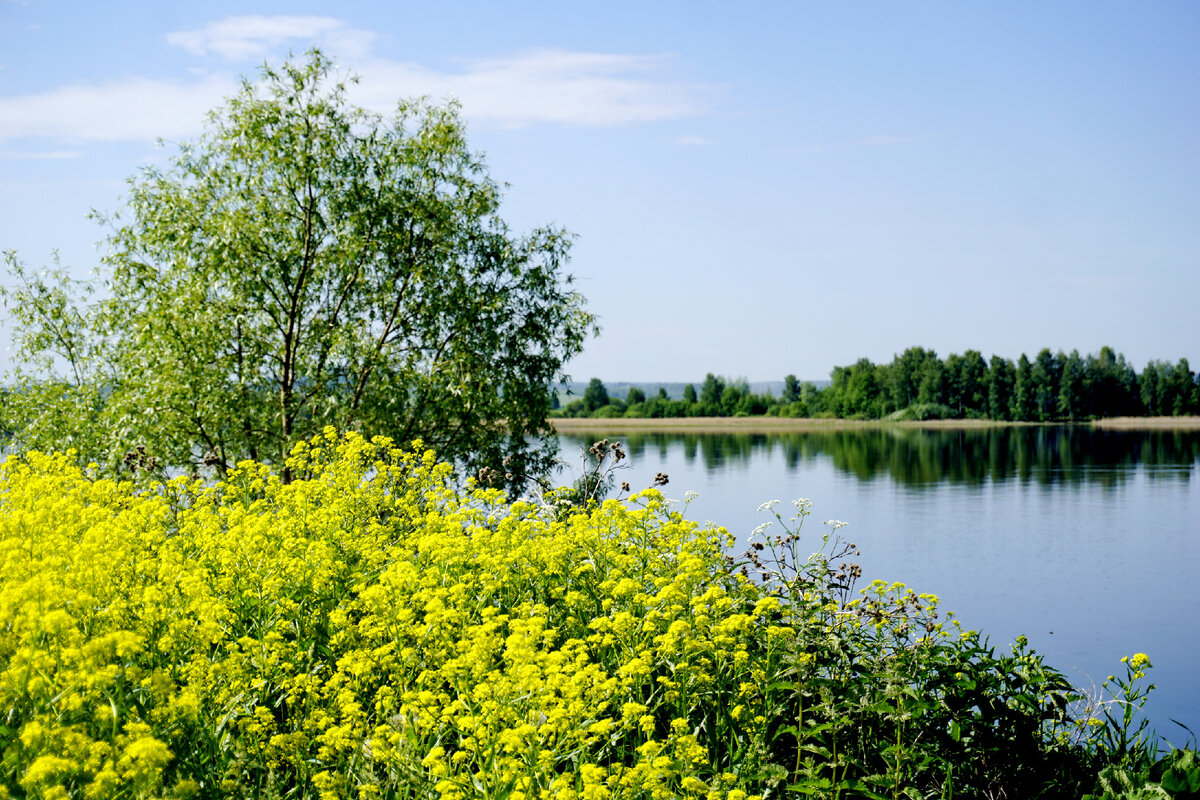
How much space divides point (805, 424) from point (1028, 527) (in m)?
76.7

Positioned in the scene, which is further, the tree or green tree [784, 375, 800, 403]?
green tree [784, 375, 800, 403]

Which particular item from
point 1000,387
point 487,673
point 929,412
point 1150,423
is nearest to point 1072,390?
point 1000,387

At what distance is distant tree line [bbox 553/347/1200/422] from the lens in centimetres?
9700

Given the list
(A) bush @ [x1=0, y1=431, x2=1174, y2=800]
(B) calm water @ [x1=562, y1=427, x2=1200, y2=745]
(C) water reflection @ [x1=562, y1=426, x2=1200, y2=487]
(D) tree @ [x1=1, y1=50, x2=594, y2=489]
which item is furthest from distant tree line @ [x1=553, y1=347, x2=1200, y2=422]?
(A) bush @ [x1=0, y1=431, x2=1174, y2=800]

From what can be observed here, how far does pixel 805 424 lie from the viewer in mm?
106375

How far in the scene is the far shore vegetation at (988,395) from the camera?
9700cm

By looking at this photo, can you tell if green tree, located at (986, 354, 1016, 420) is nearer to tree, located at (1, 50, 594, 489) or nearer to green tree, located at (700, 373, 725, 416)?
green tree, located at (700, 373, 725, 416)

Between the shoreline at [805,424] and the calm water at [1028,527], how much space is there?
2738cm

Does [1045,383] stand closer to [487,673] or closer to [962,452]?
[962,452]

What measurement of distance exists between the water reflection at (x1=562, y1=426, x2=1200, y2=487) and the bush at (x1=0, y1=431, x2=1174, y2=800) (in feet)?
90.6

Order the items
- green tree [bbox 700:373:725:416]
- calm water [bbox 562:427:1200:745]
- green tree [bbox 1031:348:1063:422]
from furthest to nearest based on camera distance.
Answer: green tree [bbox 700:373:725:416]
green tree [bbox 1031:348:1063:422]
calm water [bbox 562:427:1200:745]

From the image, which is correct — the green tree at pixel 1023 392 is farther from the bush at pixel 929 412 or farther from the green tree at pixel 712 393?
the green tree at pixel 712 393

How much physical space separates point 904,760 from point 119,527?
3942 mm

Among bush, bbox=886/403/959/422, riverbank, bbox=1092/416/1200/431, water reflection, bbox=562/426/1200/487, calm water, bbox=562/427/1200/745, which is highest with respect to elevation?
bush, bbox=886/403/959/422
